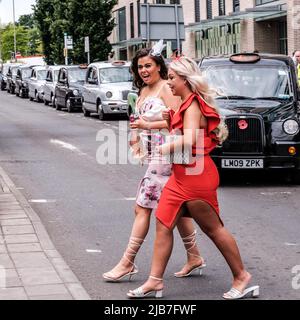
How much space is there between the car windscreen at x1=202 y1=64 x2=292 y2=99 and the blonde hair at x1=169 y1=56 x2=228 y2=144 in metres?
7.33

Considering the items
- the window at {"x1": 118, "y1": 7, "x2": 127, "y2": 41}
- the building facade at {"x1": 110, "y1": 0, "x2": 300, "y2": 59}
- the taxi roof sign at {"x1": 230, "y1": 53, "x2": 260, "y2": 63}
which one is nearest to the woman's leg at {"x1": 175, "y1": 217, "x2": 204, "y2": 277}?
the taxi roof sign at {"x1": 230, "y1": 53, "x2": 260, "y2": 63}

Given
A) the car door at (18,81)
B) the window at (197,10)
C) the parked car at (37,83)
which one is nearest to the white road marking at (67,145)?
the parked car at (37,83)

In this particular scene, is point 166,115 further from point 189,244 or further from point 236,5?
point 236,5

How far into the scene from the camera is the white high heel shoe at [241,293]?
6691 mm

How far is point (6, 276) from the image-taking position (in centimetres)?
721

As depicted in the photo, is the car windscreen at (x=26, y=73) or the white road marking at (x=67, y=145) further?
the car windscreen at (x=26, y=73)

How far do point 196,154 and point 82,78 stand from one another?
27890 millimetres

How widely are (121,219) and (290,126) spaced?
3.76 m

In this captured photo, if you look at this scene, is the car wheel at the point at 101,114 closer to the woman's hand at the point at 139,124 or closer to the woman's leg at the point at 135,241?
the woman's leg at the point at 135,241

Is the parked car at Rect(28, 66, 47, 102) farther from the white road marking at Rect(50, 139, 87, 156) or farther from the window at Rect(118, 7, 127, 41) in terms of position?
the white road marking at Rect(50, 139, 87, 156)

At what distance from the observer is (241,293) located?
6.71 metres

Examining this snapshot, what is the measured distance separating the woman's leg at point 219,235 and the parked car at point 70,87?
26.9m
